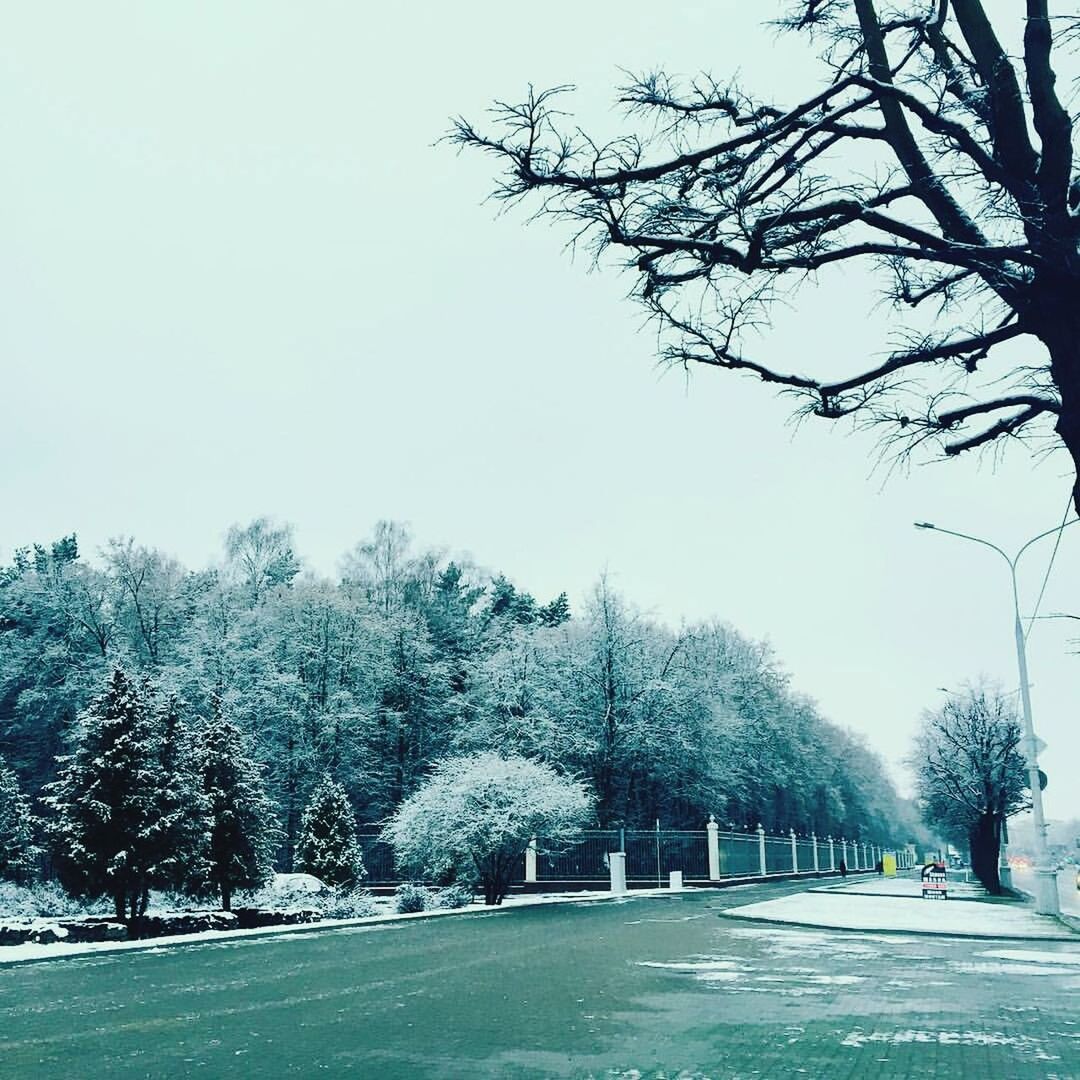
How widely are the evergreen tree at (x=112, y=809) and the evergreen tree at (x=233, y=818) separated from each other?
319 cm

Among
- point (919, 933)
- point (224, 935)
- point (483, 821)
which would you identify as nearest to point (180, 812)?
point (224, 935)

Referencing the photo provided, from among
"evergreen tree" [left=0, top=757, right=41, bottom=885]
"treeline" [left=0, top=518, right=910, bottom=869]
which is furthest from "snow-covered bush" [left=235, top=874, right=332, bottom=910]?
"treeline" [left=0, top=518, right=910, bottom=869]

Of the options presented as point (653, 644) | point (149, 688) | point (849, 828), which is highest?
point (653, 644)

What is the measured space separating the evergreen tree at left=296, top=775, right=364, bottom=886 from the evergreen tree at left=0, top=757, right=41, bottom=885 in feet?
29.6

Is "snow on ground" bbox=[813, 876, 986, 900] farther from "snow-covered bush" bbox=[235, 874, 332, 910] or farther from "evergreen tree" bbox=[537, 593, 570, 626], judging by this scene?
"evergreen tree" bbox=[537, 593, 570, 626]

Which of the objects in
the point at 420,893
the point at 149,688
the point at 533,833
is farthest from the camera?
the point at 533,833

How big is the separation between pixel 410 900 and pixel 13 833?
959 cm

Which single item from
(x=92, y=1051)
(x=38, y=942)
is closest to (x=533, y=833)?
(x=38, y=942)

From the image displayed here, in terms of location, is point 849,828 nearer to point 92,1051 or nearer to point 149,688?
point 149,688

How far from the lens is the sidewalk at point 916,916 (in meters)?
20.0

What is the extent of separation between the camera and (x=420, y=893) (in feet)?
89.1

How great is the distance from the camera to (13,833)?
70.3 feet

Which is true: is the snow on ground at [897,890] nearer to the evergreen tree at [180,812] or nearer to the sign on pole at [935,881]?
the sign on pole at [935,881]

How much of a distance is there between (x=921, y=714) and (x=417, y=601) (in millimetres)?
25595
